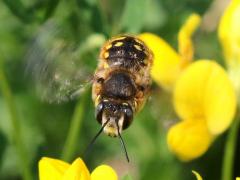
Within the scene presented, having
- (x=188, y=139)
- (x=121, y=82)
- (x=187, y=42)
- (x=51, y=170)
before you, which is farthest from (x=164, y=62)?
(x=51, y=170)

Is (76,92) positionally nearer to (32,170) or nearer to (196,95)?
(196,95)

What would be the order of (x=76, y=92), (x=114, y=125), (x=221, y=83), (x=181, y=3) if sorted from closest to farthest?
(x=114, y=125) < (x=76, y=92) < (x=221, y=83) < (x=181, y=3)

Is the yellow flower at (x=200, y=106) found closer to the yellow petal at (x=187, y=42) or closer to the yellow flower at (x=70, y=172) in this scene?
the yellow petal at (x=187, y=42)

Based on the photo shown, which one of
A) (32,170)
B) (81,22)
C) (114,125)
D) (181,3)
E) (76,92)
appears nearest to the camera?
(114,125)

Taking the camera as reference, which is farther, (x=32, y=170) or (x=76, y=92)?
(x=32, y=170)

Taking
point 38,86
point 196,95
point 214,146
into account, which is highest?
point 38,86

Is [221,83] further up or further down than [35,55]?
further down

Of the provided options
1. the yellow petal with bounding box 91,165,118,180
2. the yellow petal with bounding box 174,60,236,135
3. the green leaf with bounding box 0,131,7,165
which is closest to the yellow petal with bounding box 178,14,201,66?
the yellow petal with bounding box 174,60,236,135

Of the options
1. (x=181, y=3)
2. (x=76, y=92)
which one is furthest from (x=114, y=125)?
(x=181, y=3)
